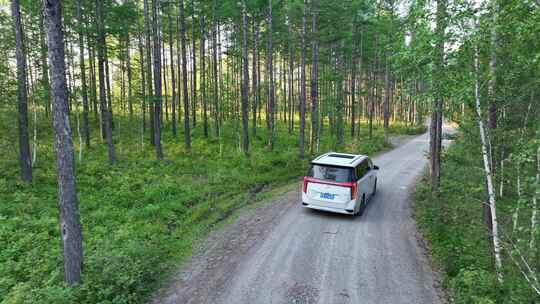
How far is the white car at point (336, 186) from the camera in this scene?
9422 millimetres

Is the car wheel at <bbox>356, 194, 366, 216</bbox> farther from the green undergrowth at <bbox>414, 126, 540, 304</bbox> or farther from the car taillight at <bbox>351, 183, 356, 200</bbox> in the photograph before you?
the green undergrowth at <bbox>414, 126, 540, 304</bbox>

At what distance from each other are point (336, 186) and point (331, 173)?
46cm

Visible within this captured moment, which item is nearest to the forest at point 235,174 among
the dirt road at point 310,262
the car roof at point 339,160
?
the dirt road at point 310,262

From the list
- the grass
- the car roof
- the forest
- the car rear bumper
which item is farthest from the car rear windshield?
the grass

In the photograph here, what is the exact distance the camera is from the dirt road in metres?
5.83

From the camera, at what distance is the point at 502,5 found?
6125 millimetres

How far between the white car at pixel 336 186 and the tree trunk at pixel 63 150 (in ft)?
21.9

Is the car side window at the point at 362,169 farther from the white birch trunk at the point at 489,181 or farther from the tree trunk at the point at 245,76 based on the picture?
the tree trunk at the point at 245,76

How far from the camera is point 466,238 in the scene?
8328mm

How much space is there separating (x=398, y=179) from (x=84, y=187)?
15102 millimetres

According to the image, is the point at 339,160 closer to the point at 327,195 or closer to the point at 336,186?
the point at 336,186

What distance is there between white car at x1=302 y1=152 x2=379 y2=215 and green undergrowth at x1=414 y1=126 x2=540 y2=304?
2.28 m

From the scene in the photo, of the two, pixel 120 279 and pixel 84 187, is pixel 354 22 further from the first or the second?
pixel 120 279

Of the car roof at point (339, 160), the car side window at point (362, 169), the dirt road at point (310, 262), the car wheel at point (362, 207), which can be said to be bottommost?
the dirt road at point (310, 262)
